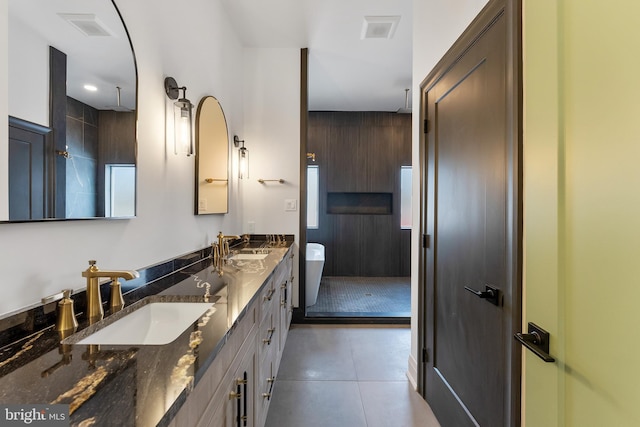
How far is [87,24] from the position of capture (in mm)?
1087

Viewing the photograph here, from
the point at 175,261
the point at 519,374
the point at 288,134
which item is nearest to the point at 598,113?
the point at 519,374

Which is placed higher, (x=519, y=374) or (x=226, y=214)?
(x=226, y=214)

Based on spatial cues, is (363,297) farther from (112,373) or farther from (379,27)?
(112,373)

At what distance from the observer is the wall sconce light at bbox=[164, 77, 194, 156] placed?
172cm

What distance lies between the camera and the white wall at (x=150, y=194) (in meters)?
0.88

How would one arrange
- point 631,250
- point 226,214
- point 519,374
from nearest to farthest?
point 631,250 → point 519,374 → point 226,214

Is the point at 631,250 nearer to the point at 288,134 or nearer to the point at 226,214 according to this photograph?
the point at 226,214

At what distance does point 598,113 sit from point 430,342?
1615 millimetres

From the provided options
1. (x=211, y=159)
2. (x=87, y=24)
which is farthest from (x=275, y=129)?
(x=87, y=24)

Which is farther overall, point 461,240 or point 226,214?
point 226,214

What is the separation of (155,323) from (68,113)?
2.72 ft

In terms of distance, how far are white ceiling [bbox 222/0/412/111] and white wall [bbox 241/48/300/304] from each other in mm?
269

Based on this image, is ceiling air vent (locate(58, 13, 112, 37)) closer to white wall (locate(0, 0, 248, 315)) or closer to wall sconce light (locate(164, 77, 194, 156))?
white wall (locate(0, 0, 248, 315))

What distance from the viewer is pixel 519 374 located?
1.04m
